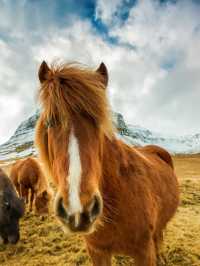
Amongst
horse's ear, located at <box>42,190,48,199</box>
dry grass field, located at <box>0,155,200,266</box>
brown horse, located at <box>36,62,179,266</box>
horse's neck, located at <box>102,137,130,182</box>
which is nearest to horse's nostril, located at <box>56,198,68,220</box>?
brown horse, located at <box>36,62,179,266</box>

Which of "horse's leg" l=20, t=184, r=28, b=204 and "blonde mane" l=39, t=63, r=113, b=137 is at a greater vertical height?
"blonde mane" l=39, t=63, r=113, b=137

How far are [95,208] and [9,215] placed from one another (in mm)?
5108

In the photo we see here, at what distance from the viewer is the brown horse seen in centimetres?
179

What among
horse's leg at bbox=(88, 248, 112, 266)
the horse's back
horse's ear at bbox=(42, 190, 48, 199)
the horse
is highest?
the horse's back

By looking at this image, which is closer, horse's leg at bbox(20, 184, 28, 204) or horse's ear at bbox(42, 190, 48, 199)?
horse's ear at bbox(42, 190, 48, 199)

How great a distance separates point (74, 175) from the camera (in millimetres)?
1766

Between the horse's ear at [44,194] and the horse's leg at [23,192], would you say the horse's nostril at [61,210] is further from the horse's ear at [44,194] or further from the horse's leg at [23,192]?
the horse's leg at [23,192]

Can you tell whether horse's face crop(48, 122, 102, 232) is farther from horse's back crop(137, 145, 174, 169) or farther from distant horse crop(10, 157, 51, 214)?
distant horse crop(10, 157, 51, 214)

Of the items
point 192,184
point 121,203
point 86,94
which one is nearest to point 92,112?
point 86,94

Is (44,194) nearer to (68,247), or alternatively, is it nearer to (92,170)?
(68,247)

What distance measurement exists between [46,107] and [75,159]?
0.63 metres

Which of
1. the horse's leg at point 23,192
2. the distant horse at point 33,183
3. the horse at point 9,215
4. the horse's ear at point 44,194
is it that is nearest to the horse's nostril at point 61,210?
the horse at point 9,215

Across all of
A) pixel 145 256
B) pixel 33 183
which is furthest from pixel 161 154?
pixel 33 183

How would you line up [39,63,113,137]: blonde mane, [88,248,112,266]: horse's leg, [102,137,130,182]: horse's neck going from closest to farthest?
[39,63,113,137]: blonde mane, [102,137,130,182]: horse's neck, [88,248,112,266]: horse's leg
